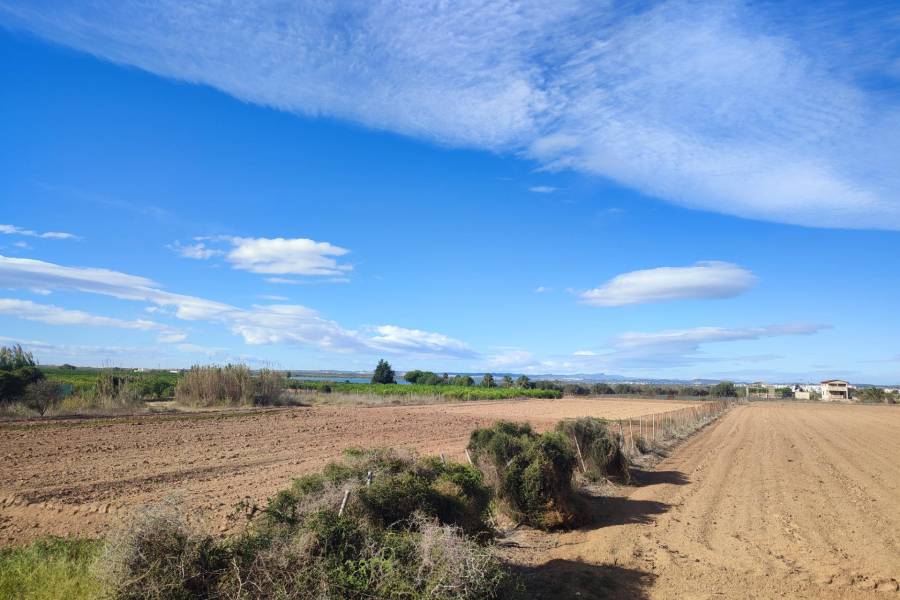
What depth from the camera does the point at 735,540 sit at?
1034cm

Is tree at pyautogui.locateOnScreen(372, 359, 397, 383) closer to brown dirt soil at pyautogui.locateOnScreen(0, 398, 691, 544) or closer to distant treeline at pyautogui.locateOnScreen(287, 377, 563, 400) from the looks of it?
distant treeline at pyautogui.locateOnScreen(287, 377, 563, 400)

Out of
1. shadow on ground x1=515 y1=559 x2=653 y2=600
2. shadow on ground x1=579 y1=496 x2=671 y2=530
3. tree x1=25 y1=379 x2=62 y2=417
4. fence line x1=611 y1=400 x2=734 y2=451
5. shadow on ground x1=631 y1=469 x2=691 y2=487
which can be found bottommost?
shadow on ground x1=631 y1=469 x2=691 y2=487

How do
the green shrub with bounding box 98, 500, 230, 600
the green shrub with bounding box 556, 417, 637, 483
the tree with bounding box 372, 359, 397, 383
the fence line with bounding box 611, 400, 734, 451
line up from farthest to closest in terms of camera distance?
the tree with bounding box 372, 359, 397, 383 < the fence line with bounding box 611, 400, 734, 451 < the green shrub with bounding box 556, 417, 637, 483 < the green shrub with bounding box 98, 500, 230, 600

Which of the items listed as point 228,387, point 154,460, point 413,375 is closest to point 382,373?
point 413,375

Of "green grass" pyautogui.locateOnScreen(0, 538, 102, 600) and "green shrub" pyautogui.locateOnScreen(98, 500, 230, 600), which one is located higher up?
"green shrub" pyautogui.locateOnScreen(98, 500, 230, 600)

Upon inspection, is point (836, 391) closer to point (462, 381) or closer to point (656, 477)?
point (462, 381)

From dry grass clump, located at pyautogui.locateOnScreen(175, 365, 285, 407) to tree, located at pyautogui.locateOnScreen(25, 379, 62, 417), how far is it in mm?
10894

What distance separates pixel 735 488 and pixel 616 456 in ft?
10.6

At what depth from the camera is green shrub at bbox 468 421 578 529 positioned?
11086 mm

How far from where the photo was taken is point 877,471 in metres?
20.0

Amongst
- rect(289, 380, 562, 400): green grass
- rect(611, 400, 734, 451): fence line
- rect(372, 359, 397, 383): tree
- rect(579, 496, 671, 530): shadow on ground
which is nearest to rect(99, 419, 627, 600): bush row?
rect(579, 496, 671, 530): shadow on ground

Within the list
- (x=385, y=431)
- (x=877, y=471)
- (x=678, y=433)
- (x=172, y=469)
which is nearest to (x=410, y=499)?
(x=172, y=469)

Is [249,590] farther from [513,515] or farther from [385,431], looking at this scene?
[385,431]

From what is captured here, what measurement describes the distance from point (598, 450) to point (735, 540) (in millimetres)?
5386
